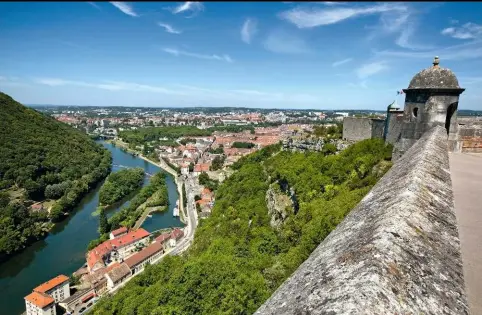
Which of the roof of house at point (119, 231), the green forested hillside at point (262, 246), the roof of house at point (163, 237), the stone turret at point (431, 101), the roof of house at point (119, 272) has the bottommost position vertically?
the roof of house at point (119, 272)

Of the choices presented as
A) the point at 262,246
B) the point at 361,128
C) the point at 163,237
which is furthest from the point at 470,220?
the point at 163,237

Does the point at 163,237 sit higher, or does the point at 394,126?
the point at 394,126

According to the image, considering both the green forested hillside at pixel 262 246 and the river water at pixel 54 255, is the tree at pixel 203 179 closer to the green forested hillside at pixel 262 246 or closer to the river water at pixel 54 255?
the river water at pixel 54 255

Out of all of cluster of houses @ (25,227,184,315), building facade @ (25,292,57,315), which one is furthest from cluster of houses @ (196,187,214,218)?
building facade @ (25,292,57,315)

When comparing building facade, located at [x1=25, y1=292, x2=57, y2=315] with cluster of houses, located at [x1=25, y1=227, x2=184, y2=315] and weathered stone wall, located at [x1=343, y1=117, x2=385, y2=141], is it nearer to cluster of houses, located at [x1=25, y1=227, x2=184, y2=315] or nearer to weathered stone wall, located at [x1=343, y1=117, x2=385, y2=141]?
cluster of houses, located at [x1=25, y1=227, x2=184, y2=315]

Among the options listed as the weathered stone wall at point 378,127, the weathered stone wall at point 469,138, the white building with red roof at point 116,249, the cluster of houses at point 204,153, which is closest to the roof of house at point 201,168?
the cluster of houses at point 204,153

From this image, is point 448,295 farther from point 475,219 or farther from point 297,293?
point 475,219

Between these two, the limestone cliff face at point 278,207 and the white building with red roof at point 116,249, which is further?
the white building with red roof at point 116,249

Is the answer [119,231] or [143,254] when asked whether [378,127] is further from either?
[119,231]
